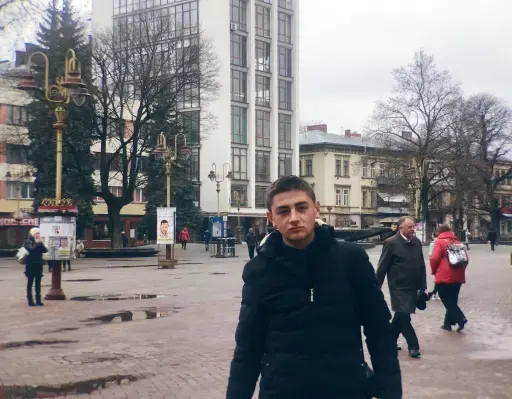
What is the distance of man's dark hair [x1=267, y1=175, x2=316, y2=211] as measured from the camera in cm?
353

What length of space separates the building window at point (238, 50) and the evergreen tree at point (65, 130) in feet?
93.6

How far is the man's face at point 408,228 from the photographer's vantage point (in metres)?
10.1

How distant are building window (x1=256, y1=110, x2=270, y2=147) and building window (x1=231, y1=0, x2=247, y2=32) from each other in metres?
9.03

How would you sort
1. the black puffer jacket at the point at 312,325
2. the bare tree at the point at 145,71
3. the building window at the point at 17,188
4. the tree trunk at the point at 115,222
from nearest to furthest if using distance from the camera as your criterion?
the black puffer jacket at the point at 312,325, the bare tree at the point at 145,71, the tree trunk at the point at 115,222, the building window at the point at 17,188

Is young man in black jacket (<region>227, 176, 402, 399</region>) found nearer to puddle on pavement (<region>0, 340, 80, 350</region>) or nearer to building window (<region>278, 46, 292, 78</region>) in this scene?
puddle on pavement (<region>0, 340, 80, 350</region>)

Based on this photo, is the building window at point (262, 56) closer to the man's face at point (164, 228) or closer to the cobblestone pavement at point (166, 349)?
the man's face at point (164, 228)

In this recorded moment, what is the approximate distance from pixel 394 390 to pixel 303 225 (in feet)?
2.67

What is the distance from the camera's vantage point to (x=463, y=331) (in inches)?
492

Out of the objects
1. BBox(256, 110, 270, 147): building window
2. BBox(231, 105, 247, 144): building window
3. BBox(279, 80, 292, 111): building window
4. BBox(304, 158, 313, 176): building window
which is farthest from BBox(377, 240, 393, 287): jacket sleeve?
BBox(304, 158, 313, 176): building window

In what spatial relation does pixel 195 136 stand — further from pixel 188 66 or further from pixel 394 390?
pixel 394 390

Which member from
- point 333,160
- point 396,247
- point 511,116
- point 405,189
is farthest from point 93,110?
point 333,160

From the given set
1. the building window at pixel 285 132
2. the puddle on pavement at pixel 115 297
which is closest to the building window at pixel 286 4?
the building window at pixel 285 132

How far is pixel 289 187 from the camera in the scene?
139 inches

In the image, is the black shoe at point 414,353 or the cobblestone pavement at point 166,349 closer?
the cobblestone pavement at point 166,349
